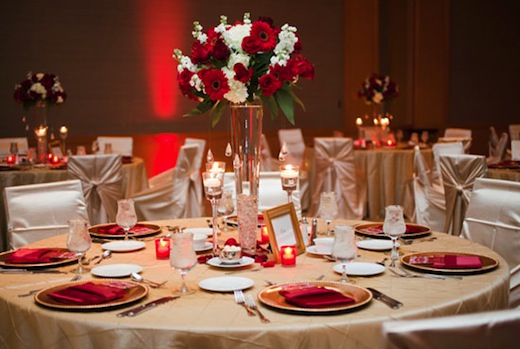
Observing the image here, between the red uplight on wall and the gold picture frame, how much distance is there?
6.88 meters

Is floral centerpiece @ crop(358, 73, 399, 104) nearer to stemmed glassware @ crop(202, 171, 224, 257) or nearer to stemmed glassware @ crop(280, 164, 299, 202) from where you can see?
stemmed glassware @ crop(280, 164, 299, 202)

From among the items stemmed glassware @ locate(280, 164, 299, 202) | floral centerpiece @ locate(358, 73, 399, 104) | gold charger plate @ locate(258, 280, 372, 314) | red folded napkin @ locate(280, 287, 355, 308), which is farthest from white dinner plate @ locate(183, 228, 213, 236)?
floral centerpiece @ locate(358, 73, 399, 104)

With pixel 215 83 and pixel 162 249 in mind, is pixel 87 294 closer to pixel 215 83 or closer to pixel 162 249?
pixel 162 249

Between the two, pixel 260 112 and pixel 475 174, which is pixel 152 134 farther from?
pixel 260 112

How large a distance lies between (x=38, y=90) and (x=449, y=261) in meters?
4.87

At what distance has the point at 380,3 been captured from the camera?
11.6 meters

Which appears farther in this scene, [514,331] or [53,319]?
[53,319]

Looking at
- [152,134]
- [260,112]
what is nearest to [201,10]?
[152,134]

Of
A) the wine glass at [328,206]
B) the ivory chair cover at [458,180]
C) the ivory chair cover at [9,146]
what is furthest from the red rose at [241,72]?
the ivory chair cover at [9,146]

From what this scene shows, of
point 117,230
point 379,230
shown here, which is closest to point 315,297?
point 379,230

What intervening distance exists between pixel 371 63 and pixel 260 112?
8579 millimetres

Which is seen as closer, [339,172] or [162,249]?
[162,249]

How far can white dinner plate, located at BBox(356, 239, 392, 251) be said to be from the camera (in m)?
2.96

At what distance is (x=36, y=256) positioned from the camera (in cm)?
280
